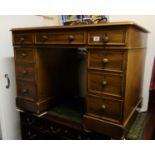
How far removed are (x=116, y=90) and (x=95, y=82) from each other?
0.16 meters

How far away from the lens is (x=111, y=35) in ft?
3.46

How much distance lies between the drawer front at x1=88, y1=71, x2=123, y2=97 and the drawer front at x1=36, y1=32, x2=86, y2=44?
0.80 feet

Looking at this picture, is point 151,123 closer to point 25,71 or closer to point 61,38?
point 61,38

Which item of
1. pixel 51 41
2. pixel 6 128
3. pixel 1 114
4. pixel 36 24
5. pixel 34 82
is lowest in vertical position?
pixel 6 128

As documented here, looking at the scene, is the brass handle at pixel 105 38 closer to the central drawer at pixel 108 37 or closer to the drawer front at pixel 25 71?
the central drawer at pixel 108 37

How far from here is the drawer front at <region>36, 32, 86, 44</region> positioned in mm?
1176

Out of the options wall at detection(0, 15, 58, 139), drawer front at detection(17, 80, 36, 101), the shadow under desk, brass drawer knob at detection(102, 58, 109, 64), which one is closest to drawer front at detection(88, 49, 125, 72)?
brass drawer knob at detection(102, 58, 109, 64)

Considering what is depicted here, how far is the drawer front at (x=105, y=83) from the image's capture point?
3.59ft

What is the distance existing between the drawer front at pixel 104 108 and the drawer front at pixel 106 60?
0.72 ft

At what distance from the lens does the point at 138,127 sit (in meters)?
1.40

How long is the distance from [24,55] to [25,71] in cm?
14

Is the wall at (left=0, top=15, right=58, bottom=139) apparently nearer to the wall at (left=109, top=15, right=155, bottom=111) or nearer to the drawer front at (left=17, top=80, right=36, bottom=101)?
the drawer front at (left=17, top=80, right=36, bottom=101)
